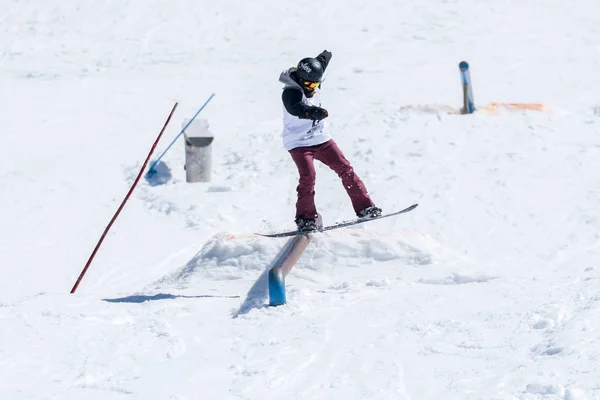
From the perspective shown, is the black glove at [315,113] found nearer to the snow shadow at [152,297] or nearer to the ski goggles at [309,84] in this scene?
the ski goggles at [309,84]

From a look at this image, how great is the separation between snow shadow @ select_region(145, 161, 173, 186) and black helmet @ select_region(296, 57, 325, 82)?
17.7 ft

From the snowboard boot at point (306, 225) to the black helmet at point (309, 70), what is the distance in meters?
1.17

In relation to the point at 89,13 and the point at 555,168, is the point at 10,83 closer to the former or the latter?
the point at 89,13

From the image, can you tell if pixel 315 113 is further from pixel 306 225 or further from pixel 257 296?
pixel 257 296

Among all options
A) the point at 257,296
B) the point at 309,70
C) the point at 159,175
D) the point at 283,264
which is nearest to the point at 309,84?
the point at 309,70

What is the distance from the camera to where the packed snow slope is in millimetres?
Result: 5848

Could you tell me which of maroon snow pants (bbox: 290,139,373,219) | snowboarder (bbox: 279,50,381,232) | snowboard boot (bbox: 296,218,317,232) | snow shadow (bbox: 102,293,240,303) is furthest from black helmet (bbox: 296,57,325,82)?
snow shadow (bbox: 102,293,240,303)

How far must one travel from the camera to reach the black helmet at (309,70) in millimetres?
7277

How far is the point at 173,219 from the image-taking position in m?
11.4

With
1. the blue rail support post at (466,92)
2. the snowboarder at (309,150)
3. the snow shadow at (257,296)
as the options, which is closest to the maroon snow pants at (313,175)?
the snowboarder at (309,150)

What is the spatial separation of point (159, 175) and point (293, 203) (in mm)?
2105

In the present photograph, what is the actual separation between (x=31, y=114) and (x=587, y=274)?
10.1 metres

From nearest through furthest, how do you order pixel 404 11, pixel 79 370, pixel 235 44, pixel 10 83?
pixel 79 370 → pixel 10 83 → pixel 235 44 → pixel 404 11

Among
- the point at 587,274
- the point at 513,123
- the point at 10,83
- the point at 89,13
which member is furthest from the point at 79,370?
the point at 89,13
